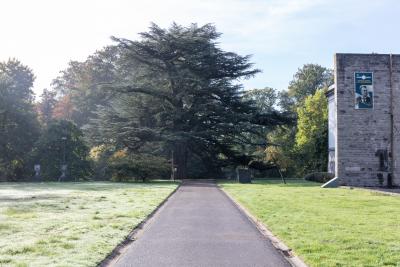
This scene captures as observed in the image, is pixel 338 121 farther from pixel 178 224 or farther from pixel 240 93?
pixel 178 224

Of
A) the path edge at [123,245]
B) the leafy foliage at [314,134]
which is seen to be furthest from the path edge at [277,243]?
the leafy foliage at [314,134]

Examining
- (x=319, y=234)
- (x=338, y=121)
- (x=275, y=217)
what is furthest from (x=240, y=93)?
(x=319, y=234)

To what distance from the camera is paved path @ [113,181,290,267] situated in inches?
345

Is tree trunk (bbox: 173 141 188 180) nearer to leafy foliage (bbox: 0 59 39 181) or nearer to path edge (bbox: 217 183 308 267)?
leafy foliage (bbox: 0 59 39 181)

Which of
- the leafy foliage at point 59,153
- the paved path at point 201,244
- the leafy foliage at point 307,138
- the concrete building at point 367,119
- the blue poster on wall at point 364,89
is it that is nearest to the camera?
the paved path at point 201,244

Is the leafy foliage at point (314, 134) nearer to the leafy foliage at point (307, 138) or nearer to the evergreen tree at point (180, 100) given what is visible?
the leafy foliage at point (307, 138)

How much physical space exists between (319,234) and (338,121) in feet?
77.5

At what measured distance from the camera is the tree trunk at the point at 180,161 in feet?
159

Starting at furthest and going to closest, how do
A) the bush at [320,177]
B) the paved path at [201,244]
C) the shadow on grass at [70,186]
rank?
the bush at [320,177] → the shadow on grass at [70,186] → the paved path at [201,244]

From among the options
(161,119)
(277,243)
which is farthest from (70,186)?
(277,243)

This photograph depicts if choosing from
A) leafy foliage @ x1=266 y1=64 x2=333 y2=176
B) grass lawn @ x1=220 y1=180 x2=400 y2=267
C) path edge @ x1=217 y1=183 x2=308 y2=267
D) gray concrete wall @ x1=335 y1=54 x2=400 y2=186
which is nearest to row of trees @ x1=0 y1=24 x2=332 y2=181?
leafy foliage @ x1=266 y1=64 x2=333 y2=176

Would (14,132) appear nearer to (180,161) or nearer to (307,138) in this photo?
(180,161)

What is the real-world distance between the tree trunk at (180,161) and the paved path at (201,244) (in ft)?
106

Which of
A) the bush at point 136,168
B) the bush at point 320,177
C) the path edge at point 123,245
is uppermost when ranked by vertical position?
the bush at point 136,168
